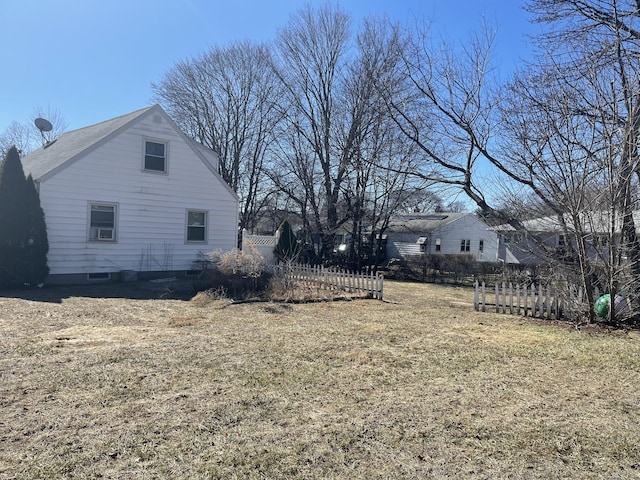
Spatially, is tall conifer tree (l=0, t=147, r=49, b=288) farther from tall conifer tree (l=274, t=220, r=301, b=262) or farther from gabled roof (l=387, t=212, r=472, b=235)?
gabled roof (l=387, t=212, r=472, b=235)

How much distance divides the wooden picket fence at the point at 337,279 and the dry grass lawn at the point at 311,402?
15.3ft

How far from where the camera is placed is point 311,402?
425 centimetres

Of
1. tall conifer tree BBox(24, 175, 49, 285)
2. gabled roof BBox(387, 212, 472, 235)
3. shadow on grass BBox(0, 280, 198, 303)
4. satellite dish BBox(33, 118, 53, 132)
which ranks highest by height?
satellite dish BBox(33, 118, 53, 132)

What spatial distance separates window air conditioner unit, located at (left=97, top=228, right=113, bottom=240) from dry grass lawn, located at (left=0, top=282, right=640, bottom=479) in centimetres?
645

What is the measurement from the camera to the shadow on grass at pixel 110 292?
11.1 meters

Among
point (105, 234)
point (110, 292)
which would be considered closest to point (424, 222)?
point (105, 234)

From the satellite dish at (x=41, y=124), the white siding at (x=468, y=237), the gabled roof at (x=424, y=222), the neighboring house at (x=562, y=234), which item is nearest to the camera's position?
the neighboring house at (x=562, y=234)

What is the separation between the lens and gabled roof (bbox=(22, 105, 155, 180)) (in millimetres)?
13617

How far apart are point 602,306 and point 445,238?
27.6 metres

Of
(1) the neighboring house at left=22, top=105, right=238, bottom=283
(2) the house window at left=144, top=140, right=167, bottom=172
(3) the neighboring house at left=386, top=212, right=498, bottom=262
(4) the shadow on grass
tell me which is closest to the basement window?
(1) the neighboring house at left=22, top=105, right=238, bottom=283

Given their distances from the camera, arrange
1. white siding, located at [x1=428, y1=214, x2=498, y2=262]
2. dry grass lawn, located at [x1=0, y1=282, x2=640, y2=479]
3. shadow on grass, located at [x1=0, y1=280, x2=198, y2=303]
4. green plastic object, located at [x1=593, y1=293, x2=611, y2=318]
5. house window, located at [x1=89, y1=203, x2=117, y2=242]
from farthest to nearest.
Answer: white siding, located at [x1=428, y1=214, x2=498, y2=262] < house window, located at [x1=89, y1=203, x2=117, y2=242] < shadow on grass, located at [x1=0, y1=280, x2=198, y2=303] < green plastic object, located at [x1=593, y1=293, x2=611, y2=318] < dry grass lawn, located at [x1=0, y1=282, x2=640, y2=479]

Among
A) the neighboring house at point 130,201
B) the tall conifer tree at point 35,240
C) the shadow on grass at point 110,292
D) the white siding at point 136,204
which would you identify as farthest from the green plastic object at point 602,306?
the tall conifer tree at point 35,240

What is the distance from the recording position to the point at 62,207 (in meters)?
13.4

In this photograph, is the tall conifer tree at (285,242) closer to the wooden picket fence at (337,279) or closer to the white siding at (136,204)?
the white siding at (136,204)
